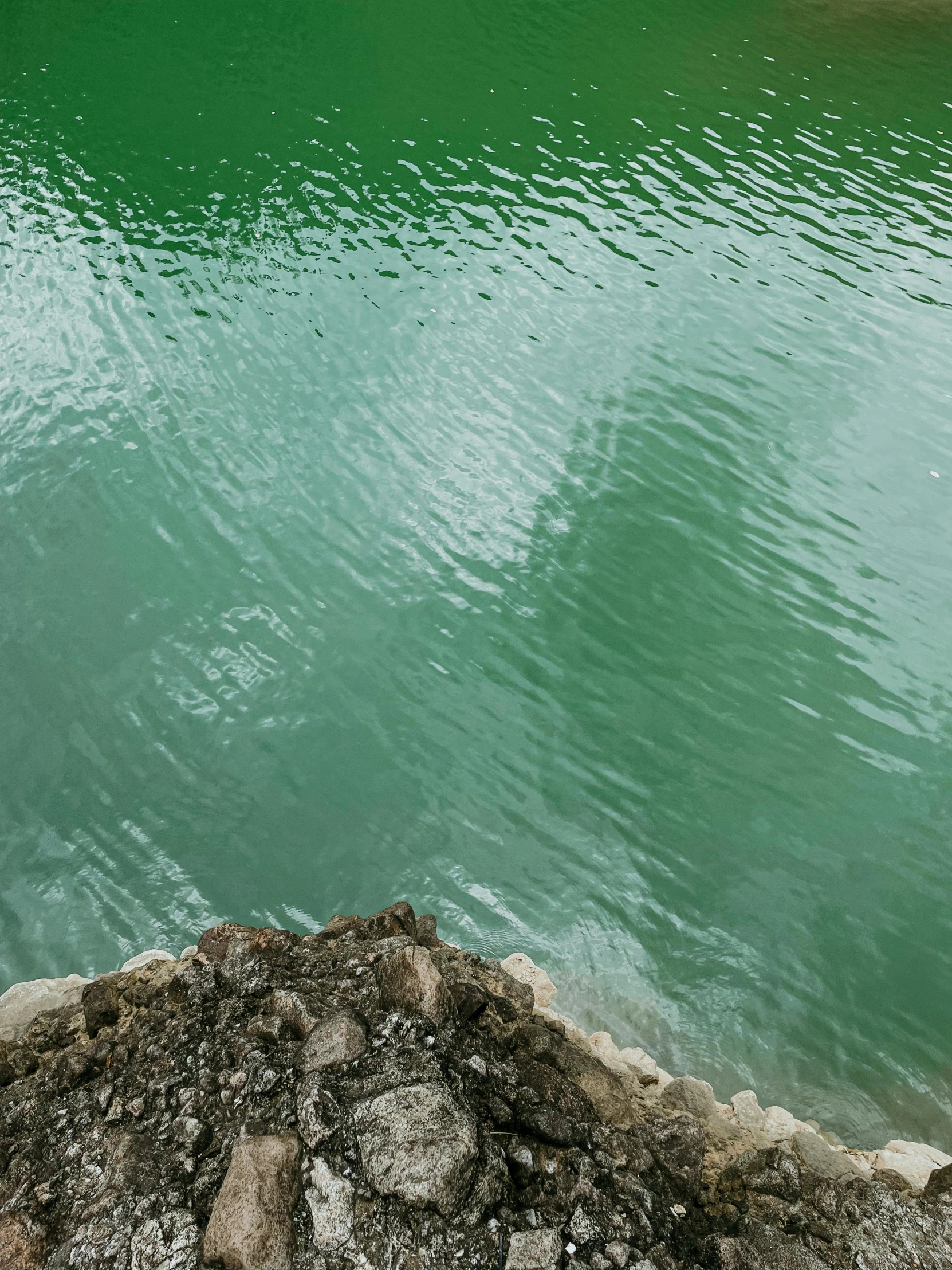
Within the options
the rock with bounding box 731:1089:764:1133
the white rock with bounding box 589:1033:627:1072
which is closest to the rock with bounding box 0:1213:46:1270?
the white rock with bounding box 589:1033:627:1072

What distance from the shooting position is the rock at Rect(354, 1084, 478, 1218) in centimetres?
268

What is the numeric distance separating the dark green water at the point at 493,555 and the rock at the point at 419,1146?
211 centimetres

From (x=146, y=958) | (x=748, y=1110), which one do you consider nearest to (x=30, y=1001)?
(x=146, y=958)

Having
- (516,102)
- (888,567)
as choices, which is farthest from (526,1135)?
(516,102)

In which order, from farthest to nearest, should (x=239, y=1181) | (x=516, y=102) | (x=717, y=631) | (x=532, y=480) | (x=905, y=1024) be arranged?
(x=516, y=102) < (x=532, y=480) < (x=717, y=631) < (x=905, y=1024) < (x=239, y=1181)

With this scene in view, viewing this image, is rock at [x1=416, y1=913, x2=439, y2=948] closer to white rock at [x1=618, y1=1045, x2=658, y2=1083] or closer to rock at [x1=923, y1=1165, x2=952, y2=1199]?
white rock at [x1=618, y1=1045, x2=658, y2=1083]

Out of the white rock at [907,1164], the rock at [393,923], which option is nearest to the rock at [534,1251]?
the rock at [393,923]

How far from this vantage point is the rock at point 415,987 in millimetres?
3322

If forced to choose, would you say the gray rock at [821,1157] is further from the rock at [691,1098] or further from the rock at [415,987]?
the rock at [415,987]

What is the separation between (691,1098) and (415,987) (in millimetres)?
1510

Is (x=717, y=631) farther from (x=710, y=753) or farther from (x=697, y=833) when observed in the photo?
(x=697, y=833)

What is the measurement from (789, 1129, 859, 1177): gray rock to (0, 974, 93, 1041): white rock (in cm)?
306

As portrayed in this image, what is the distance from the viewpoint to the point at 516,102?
14766 millimetres

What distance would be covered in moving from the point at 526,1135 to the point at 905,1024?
2.99 metres
